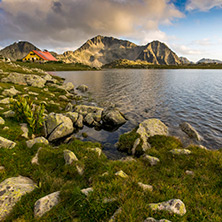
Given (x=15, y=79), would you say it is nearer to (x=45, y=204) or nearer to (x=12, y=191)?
(x=12, y=191)

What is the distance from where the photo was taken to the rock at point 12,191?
536 cm

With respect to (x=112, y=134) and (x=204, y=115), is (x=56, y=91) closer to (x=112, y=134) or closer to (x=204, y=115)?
(x=112, y=134)

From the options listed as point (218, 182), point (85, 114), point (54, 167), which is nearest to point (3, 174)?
point (54, 167)

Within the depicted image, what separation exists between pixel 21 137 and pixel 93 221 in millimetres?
10469

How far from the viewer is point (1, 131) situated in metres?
11.1

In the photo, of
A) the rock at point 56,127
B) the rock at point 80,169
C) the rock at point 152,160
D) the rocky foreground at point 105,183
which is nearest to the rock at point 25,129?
the rocky foreground at point 105,183

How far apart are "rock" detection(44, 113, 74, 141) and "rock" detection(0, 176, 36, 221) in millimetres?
7379

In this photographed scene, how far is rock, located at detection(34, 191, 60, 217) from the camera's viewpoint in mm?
5051

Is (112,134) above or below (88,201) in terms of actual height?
below

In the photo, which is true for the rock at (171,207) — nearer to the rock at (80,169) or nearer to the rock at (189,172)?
the rock at (189,172)

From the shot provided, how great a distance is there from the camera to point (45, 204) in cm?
526

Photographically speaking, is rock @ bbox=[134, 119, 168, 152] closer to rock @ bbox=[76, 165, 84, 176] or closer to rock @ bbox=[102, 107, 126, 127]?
rock @ bbox=[102, 107, 126, 127]

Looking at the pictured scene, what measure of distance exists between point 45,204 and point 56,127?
10.4 metres

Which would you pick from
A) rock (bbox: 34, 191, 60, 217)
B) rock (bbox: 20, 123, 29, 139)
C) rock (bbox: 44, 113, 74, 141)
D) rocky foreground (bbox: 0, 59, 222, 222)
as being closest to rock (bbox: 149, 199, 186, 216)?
rocky foreground (bbox: 0, 59, 222, 222)
